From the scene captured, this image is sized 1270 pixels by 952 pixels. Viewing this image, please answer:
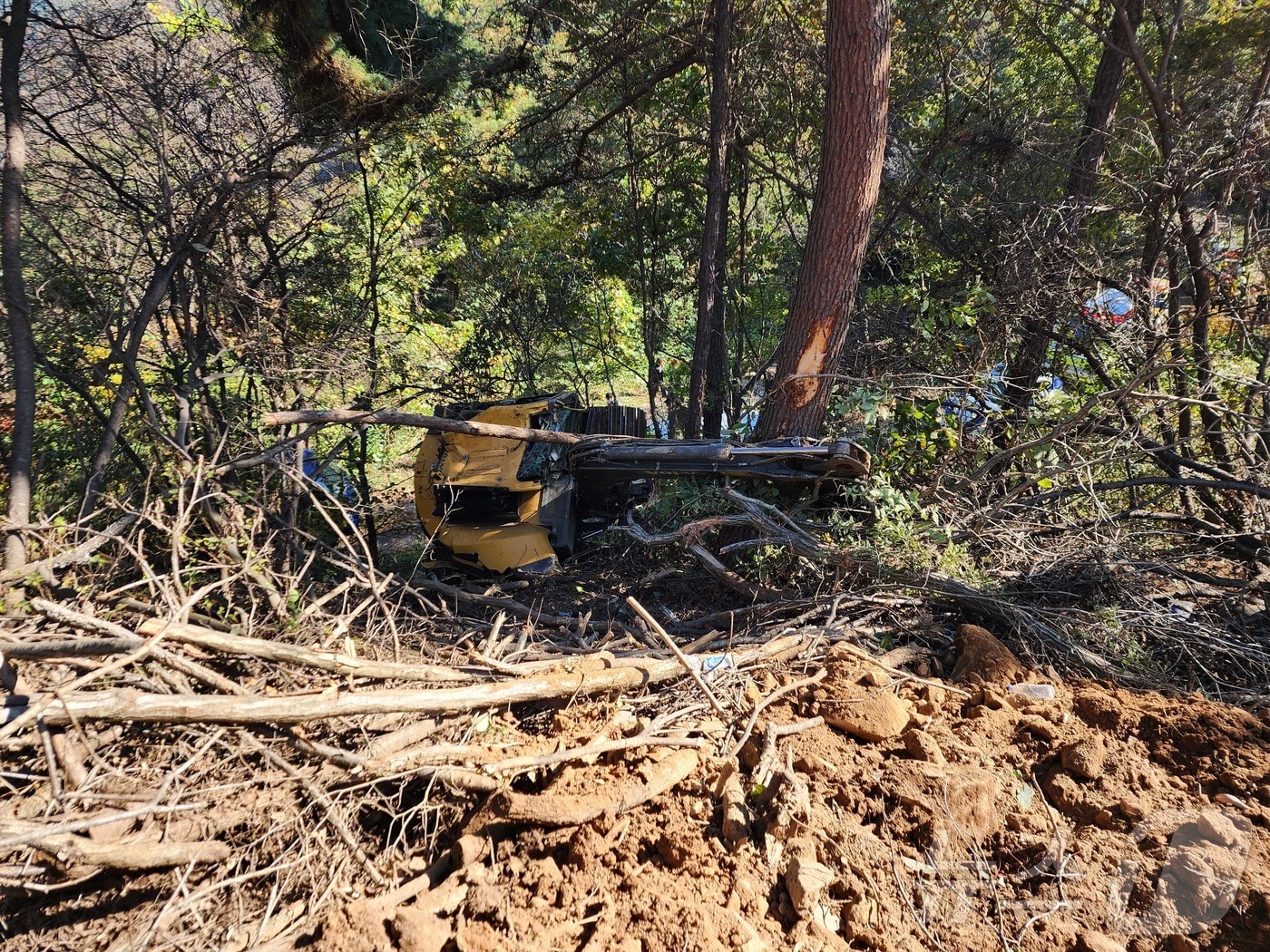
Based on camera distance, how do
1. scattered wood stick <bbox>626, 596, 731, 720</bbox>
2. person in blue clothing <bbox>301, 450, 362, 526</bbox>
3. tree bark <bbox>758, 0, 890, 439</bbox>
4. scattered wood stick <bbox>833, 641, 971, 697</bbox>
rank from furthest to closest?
person in blue clothing <bbox>301, 450, 362, 526</bbox>
tree bark <bbox>758, 0, 890, 439</bbox>
scattered wood stick <bbox>833, 641, 971, 697</bbox>
scattered wood stick <bbox>626, 596, 731, 720</bbox>

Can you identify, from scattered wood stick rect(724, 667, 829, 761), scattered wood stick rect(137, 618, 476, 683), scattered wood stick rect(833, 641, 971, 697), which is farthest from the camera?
scattered wood stick rect(833, 641, 971, 697)

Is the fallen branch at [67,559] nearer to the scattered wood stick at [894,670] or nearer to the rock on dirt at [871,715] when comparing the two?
the rock on dirt at [871,715]

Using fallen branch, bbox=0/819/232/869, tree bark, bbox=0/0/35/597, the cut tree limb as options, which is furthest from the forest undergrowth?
the cut tree limb

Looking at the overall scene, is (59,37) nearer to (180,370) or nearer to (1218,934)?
(180,370)

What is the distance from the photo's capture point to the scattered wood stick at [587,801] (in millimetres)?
2432

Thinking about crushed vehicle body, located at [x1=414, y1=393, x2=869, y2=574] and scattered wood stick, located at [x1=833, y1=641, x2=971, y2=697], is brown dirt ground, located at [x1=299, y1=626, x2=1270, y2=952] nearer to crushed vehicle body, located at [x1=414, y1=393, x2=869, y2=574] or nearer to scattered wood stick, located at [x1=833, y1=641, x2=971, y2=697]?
scattered wood stick, located at [x1=833, y1=641, x2=971, y2=697]

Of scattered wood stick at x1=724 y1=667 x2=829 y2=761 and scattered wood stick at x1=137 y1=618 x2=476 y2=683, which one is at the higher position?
scattered wood stick at x1=137 y1=618 x2=476 y2=683

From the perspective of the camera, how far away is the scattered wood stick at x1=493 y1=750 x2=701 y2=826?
7.98ft

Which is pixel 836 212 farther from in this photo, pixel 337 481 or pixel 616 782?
pixel 337 481

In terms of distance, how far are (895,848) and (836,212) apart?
4618 millimetres

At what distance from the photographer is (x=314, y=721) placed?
2795 mm

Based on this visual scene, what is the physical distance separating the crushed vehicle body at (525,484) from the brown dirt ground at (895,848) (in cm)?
290

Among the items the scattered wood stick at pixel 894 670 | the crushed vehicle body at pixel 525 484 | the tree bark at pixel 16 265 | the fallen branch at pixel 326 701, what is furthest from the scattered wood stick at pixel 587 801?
the tree bark at pixel 16 265

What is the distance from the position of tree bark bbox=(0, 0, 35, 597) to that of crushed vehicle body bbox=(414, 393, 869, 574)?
2670 millimetres
